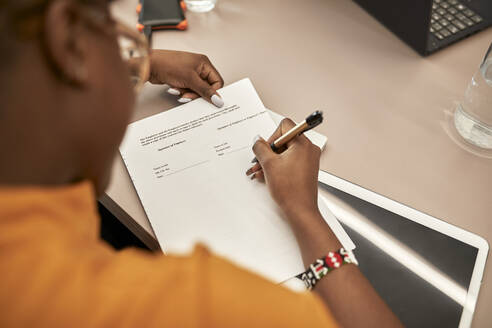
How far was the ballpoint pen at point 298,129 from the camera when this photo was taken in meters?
0.72

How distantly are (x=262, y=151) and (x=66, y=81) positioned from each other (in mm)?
405

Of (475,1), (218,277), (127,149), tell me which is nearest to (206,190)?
(127,149)

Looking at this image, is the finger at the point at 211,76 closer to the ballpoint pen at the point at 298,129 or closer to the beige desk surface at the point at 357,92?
the beige desk surface at the point at 357,92

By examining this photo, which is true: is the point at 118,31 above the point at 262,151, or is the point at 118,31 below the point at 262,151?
above

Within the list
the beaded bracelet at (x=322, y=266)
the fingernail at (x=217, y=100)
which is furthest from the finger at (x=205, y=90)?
the beaded bracelet at (x=322, y=266)

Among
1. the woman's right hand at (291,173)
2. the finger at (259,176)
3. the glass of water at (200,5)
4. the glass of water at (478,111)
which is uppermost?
the glass of water at (478,111)

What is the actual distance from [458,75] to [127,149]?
66 centimetres

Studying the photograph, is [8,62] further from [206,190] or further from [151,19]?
[151,19]

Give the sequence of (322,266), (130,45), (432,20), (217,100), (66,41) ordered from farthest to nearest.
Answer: (432,20), (217,100), (322,266), (130,45), (66,41)

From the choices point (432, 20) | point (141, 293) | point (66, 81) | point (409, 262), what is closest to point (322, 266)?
point (409, 262)

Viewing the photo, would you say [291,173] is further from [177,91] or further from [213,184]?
[177,91]

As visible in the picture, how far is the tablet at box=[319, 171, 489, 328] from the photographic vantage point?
0.67m

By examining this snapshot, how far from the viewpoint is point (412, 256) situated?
0.72 m

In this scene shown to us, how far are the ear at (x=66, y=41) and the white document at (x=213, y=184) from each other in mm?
348
